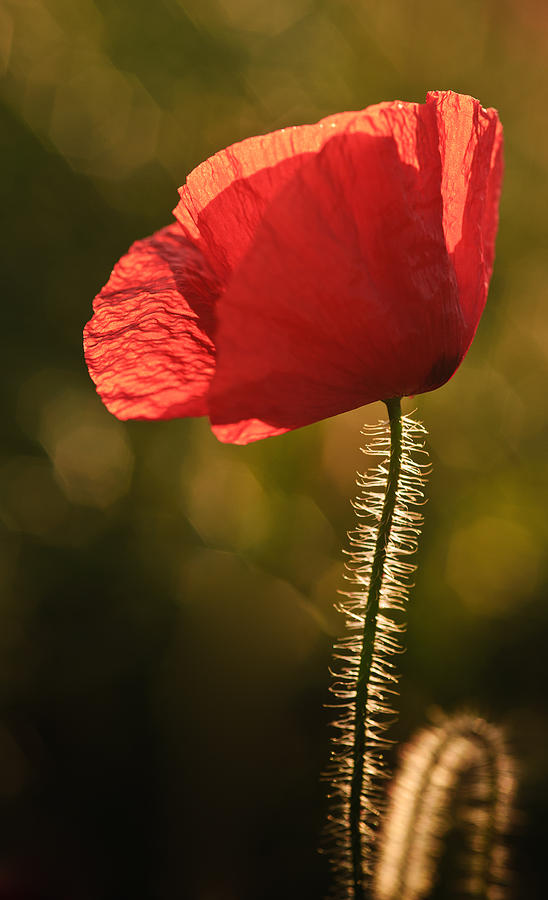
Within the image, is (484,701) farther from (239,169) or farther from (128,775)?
(239,169)

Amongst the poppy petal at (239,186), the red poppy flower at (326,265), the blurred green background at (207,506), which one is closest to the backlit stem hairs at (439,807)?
the red poppy flower at (326,265)

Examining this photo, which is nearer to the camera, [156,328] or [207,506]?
[156,328]

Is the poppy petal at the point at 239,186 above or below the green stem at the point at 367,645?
above

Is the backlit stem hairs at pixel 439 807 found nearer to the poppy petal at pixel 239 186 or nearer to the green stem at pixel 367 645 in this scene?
the green stem at pixel 367 645

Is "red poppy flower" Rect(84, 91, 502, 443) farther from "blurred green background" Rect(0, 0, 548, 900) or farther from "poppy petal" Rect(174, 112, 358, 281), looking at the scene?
"blurred green background" Rect(0, 0, 548, 900)

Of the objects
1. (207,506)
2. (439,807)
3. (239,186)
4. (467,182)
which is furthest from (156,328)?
(207,506)

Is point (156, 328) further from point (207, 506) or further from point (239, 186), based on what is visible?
point (207, 506)
